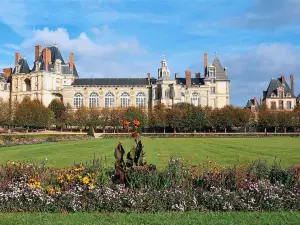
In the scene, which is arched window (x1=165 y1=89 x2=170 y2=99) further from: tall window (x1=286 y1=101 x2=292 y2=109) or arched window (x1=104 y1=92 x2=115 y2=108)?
tall window (x1=286 y1=101 x2=292 y2=109)

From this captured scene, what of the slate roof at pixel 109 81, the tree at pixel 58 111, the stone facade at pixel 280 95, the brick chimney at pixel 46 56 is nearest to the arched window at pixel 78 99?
the slate roof at pixel 109 81

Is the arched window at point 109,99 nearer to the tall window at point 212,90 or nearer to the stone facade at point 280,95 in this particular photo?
the tall window at point 212,90

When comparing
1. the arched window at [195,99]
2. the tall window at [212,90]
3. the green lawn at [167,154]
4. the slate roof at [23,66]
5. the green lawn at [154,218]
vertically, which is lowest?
the green lawn at [154,218]

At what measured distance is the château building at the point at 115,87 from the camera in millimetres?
77188

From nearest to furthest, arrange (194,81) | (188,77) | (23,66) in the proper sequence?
(188,77) → (194,81) → (23,66)

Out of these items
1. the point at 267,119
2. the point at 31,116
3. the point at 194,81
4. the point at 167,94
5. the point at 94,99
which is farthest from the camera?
the point at 194,81

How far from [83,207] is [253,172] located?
13.9 feet

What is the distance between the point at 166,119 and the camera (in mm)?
59844

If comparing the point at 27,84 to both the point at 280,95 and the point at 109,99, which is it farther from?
the point at 280,95

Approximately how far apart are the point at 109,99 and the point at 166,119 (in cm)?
2350

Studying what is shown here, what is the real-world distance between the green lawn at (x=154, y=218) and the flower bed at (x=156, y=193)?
1.32 ft

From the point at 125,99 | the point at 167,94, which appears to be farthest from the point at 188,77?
the point at 125,99

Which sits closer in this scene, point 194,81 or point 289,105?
point 289,105

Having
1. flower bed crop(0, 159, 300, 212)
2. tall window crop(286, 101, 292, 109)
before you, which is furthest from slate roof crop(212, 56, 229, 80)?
flower bed crop(0, 159, 300, 212)
